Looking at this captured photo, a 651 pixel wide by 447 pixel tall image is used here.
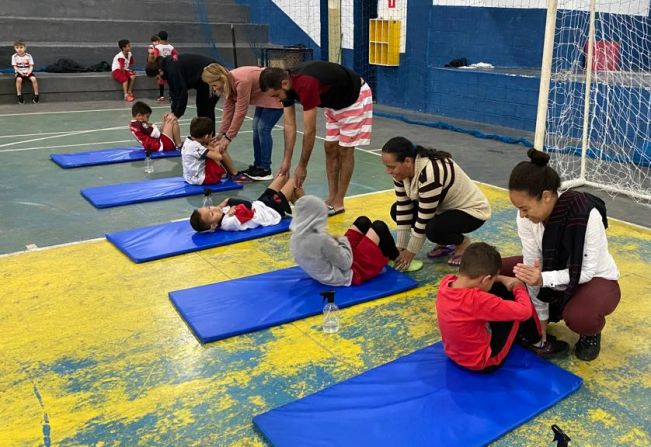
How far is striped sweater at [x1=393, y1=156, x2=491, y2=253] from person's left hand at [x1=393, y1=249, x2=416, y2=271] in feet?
0.14

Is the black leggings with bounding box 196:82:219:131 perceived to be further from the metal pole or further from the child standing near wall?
the child standing near wall

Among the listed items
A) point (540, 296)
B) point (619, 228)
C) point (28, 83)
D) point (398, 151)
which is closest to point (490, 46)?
point (619, 228)

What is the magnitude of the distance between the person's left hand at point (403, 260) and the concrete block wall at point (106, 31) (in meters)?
10.6

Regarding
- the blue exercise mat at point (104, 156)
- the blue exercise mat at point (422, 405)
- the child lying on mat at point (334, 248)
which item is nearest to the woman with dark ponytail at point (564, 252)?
the blue exercise mat at point (422, 405)

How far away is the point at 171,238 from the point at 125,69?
914cm

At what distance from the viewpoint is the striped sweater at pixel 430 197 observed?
3.82 meters

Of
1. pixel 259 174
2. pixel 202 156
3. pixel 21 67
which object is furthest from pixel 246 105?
pixel 21 67

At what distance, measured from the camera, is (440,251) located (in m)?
4.45

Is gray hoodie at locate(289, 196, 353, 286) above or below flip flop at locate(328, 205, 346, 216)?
above

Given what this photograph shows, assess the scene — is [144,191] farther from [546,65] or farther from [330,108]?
[546,65]

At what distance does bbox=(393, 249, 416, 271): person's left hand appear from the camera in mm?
4074

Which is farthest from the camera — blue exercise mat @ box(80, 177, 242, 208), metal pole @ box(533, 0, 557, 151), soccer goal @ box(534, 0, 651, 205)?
soccer goal @ box(534, 0, 651, 205)

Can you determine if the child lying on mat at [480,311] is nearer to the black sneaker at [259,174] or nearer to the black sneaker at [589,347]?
the black sneaker at [589,347]

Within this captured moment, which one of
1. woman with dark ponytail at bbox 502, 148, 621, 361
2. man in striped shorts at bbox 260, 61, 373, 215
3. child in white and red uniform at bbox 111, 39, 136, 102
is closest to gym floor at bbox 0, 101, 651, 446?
woman with dark ponytail at bbox 502, 148, 621, 361
